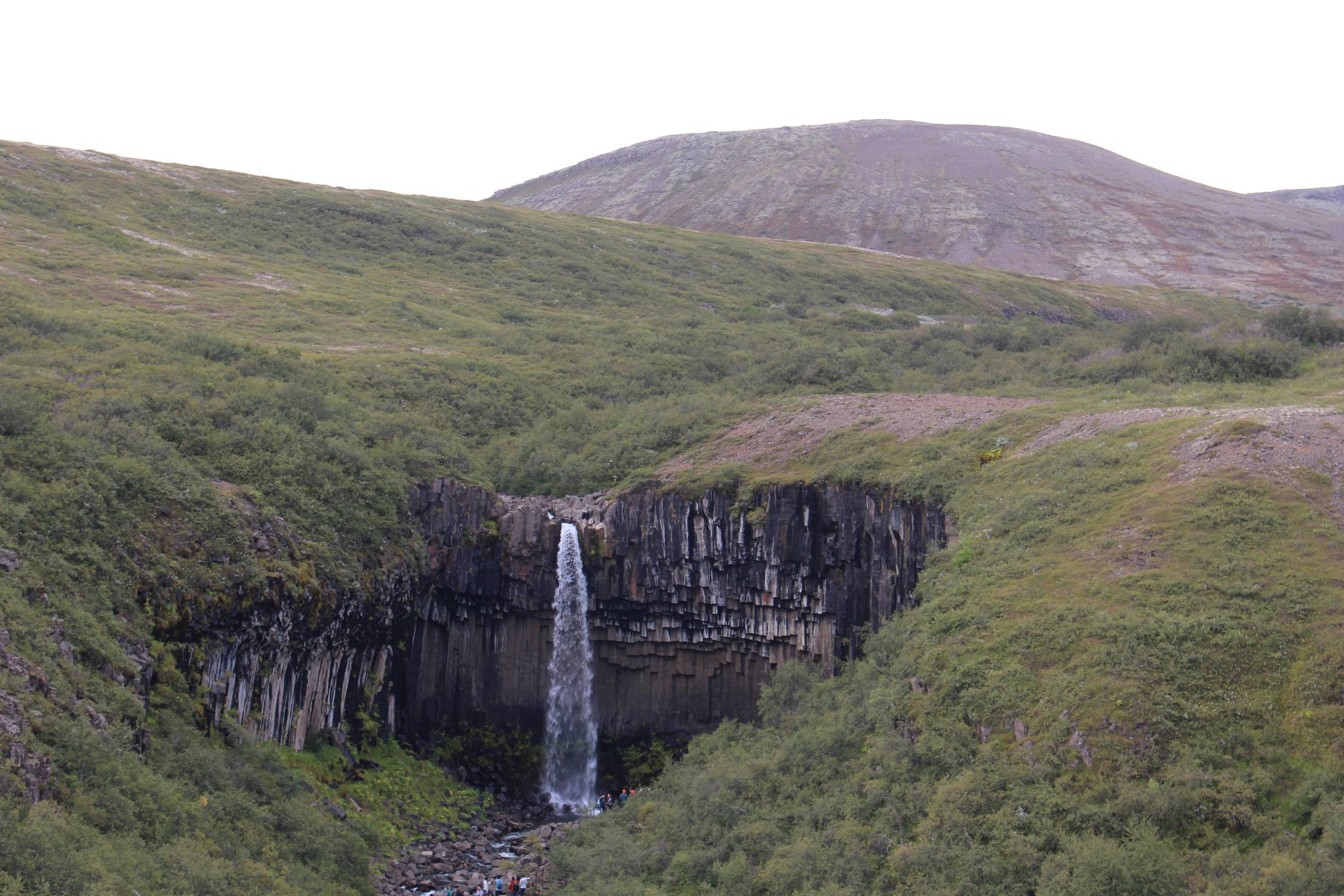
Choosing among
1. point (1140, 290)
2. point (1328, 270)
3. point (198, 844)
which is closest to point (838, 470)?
point (198, 844)

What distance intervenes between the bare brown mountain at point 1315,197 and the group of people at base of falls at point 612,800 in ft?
560

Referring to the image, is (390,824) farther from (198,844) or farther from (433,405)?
(433,405)

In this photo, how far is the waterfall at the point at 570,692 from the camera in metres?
31.9

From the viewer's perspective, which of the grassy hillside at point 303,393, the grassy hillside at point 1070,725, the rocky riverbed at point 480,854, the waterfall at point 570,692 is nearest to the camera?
the grassy hillside at point 1070,725

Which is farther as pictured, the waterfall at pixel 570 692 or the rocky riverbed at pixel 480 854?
the waterfall at pixel 570 692

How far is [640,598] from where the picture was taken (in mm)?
32094

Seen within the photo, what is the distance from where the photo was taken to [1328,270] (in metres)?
102

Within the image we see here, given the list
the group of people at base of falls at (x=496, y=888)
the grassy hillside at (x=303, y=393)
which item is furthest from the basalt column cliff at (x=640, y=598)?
the group of people at base of falls at (x=496, y=888)

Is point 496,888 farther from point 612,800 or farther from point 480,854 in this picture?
point 612,800

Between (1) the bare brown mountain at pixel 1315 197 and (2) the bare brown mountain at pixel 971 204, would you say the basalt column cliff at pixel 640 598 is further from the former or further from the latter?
(1) the bare brown mountain at pixel 1315 197

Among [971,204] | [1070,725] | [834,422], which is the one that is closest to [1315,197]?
[971,204]

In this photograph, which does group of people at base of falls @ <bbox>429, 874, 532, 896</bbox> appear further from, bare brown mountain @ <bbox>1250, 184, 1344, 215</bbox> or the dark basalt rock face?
bare brown mountain @ <bbox>1250, 184, 1344, 215</bbox>

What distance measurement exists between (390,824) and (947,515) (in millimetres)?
16108

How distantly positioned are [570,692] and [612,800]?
11.9 feet
